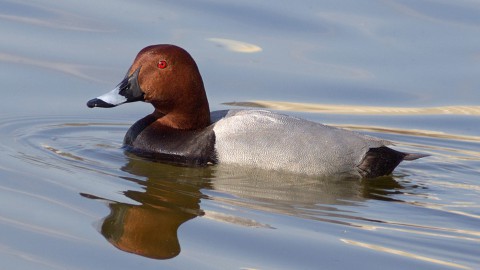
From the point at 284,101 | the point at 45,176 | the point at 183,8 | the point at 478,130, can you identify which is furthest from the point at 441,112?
the point at 45,176

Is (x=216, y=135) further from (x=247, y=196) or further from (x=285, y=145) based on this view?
(x=247, y=196)

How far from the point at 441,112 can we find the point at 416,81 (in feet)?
2.29

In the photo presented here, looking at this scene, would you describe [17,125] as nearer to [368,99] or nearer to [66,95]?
[66,95]

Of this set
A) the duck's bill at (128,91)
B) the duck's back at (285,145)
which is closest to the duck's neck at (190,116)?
the duck's back at (285,145)

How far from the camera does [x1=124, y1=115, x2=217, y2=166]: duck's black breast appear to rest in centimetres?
Result: 784

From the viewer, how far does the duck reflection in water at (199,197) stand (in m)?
6.03

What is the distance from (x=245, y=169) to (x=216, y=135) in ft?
1.19

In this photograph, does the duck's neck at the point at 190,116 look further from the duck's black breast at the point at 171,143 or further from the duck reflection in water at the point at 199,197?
the duck reflection in water at the point at 199,197

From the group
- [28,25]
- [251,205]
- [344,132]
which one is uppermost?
[28,25]

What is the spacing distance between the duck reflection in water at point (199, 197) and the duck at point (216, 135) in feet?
0.34

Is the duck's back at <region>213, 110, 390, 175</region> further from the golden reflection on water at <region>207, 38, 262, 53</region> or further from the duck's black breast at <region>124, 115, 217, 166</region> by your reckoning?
the golden reflection on water at <region>207, 38, 262, 53</region>

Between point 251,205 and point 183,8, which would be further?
point 183,8

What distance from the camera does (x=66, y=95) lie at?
9.49 metres

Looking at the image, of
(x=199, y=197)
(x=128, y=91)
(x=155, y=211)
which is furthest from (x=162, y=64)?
(x=155, y=211)
